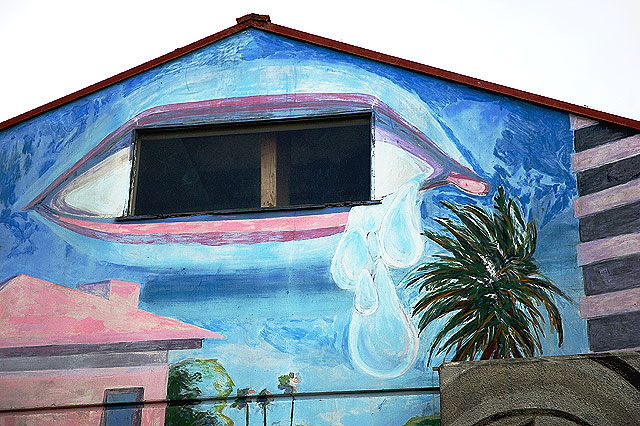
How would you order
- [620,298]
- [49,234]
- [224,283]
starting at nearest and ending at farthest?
1. [620,298]
2. [224,283]
3. [49,234]

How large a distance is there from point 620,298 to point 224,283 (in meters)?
3.61

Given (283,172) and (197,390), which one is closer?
(197,390)

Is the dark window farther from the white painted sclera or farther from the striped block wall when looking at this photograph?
the striped block wall

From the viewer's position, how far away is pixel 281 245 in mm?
9641

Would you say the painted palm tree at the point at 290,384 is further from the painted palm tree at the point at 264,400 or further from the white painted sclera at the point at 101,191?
the white painted sclera at the point at 101,191

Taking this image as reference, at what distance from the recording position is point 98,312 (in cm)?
966

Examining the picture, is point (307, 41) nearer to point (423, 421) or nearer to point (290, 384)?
point (290, 384)

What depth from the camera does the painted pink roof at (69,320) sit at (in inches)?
372

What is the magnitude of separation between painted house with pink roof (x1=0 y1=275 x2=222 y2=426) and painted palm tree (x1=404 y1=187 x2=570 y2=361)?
6.83 feet

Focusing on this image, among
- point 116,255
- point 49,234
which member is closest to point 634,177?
point 116,255

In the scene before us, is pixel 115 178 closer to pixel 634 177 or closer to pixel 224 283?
pixel 224 283

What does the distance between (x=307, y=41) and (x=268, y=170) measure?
1481 mm

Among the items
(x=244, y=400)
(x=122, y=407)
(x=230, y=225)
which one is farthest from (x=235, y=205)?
(x=122, y=407)

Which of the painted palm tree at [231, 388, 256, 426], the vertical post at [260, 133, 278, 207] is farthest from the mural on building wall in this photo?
the vertical post at [260, 133, 278, 207]
